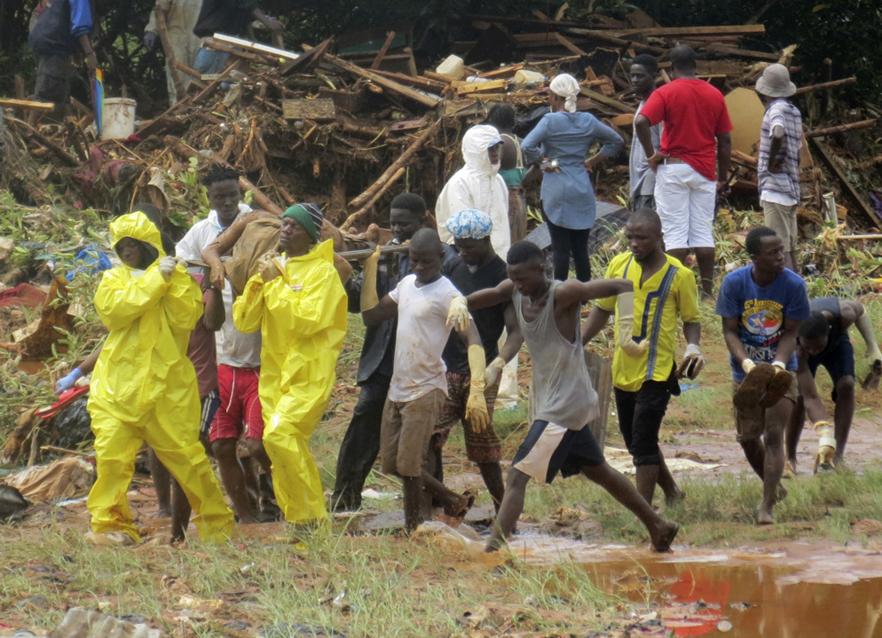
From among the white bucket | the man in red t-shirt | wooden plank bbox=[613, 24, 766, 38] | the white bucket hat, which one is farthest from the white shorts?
the white bucket

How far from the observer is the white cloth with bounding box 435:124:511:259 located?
9.41 meters

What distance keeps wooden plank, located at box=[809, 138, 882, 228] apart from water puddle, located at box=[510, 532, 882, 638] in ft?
29.5

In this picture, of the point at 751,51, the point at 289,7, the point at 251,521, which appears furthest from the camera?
the point at 289,7

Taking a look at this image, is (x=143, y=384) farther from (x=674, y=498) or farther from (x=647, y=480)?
(x=674, y=498)

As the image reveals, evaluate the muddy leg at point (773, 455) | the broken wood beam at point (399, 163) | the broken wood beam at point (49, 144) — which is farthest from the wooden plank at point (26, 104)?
the muddy leg at point (773, 455)

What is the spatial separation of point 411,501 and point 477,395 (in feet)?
2.66

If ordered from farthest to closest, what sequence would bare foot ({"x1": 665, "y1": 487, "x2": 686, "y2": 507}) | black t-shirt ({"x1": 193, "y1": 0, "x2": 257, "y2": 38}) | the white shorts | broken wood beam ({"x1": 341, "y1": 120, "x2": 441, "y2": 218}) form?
1. black t-shirt ({"x1": 193, "y1": 0, "x2": 257, "y2": 38})
2. broken wood beam ({"x1": 341, "y1": 120, "x2": 441, "y2": 218})
3. the white shorts
4. bare foot ({"x1": 665, "y1": 487, "x2": 686, "y2": 507})

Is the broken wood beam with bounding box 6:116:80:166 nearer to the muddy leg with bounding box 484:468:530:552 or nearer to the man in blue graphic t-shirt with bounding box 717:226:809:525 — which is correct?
the man in blue graphic t-shirt with bounding box 717:226:809:525

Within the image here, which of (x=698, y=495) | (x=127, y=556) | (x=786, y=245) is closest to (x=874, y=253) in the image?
(x=786, y=245)

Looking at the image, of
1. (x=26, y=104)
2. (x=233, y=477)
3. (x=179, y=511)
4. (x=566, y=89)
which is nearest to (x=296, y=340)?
(x=233, y=477)

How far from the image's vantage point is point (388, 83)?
14188 millimetres

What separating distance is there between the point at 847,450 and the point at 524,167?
127 inches

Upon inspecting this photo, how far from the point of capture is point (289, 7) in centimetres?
1672

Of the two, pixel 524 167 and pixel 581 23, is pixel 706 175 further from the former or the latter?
pixel 581 23
